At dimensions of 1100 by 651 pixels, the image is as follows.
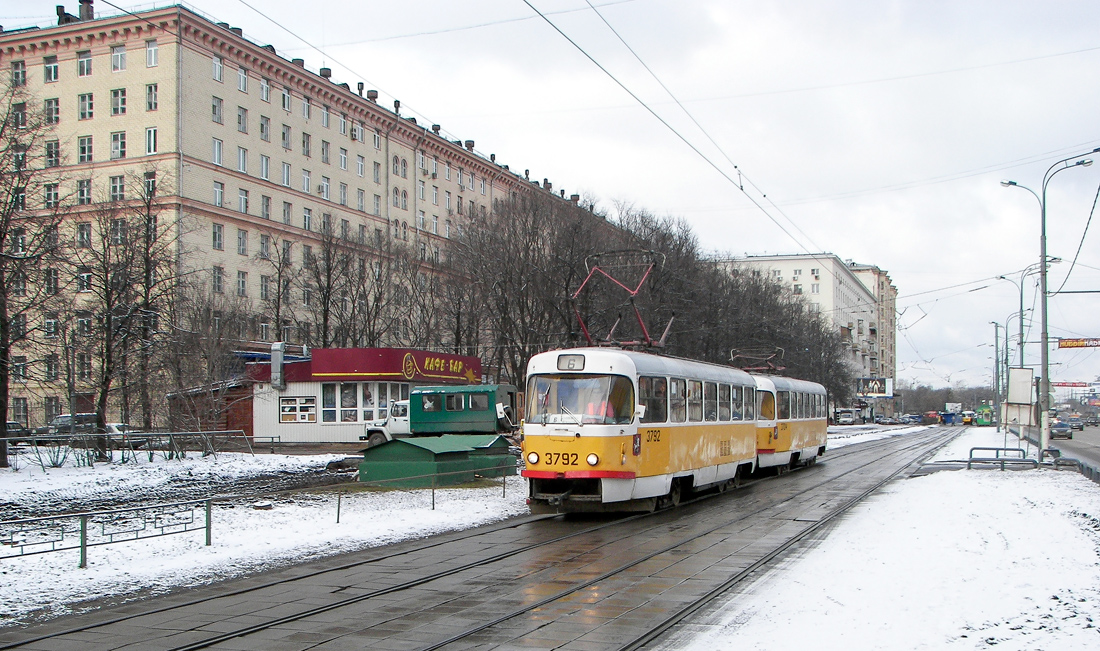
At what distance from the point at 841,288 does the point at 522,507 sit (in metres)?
113

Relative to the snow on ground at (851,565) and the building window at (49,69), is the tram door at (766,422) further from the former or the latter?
the building window at (49,69)

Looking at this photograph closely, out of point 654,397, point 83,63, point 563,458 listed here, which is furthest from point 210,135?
point 563,458

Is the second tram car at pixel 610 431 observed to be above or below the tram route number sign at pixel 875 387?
above

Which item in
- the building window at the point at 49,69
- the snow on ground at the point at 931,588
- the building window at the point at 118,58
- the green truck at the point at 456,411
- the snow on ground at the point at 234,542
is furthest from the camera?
the building window at the point at 49,69

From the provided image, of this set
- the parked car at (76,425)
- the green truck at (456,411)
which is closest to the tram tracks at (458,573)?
the parked car at (76,425)

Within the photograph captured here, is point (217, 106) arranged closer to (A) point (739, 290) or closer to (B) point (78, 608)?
(A) point (739, 290)

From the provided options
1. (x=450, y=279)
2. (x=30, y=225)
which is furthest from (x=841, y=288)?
(x=30, y=225)

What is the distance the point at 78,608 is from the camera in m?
10.0

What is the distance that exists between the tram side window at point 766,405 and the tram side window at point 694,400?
21.0 ft

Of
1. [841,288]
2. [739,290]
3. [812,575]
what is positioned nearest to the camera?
[812,575]

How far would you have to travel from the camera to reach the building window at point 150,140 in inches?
2116

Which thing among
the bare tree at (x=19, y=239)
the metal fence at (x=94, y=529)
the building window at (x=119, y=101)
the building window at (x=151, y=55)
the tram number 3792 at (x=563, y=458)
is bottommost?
the metal fence at (x=94, y=529)

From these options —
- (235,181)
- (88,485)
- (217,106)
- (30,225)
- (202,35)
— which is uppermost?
(202,35)

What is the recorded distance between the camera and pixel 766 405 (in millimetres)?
27234
